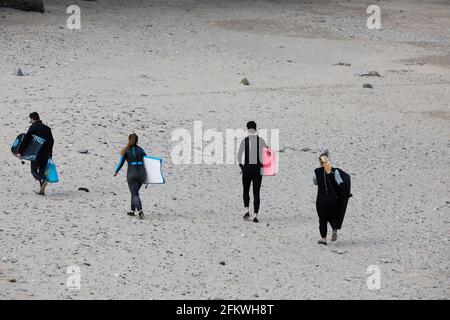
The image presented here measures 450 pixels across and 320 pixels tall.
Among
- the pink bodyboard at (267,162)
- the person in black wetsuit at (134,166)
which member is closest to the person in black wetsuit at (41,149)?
the person in black wetsuit at (134,166)

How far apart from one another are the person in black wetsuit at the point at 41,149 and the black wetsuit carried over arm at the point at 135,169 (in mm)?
1511

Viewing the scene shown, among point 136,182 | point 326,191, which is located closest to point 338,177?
point 326,191

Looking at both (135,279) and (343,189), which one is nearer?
(135,279)

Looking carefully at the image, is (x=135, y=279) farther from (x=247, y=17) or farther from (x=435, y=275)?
(x=247, y=17)

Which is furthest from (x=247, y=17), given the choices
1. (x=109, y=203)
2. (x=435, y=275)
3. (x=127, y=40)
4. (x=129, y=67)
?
(x=435, y=275)

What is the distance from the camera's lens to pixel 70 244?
1630 cm

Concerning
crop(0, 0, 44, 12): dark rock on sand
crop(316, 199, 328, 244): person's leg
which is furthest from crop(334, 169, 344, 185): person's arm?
crop(0, 0, 44, 12): dark rock on sand

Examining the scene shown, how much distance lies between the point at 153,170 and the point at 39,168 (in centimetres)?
198

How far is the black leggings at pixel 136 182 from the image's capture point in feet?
58.4

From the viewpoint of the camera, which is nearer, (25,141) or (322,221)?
(322,221)

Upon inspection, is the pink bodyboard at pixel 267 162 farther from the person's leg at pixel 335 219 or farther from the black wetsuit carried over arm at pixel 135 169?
the black wetsuit carried over arm at pixel 135 169

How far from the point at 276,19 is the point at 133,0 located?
4902mm

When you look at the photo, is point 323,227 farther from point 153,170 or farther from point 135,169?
point 135,169

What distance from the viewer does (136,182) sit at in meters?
17.9
